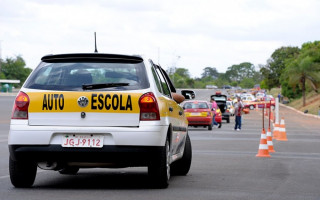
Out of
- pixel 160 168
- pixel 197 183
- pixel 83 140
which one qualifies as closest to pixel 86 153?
pixel 83 140

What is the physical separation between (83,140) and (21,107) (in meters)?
0.91

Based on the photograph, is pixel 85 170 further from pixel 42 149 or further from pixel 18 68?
pixel 18 68

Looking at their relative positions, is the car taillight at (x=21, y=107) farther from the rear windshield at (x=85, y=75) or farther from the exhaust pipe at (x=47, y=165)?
the exhaust pipe at (x=47, y=165)

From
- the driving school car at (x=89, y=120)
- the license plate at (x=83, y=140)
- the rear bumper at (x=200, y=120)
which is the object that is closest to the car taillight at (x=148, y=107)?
the driving school car at (x=89, y=120)

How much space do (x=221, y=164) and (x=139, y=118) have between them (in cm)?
629

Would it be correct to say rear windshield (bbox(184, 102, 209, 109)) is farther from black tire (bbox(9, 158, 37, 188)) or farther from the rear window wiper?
the rear window wiper

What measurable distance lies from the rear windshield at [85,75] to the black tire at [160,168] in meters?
0.88

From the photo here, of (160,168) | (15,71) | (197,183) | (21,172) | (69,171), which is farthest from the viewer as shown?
(15,71)

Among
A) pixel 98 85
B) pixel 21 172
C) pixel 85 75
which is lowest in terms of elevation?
pixel 21 172

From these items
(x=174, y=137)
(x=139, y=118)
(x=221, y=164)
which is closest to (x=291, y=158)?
(x=221, y=164)

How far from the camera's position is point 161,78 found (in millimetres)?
11359

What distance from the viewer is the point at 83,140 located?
9656mm

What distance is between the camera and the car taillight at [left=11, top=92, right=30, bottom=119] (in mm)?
9828

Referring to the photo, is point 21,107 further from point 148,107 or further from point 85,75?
point 148,107
